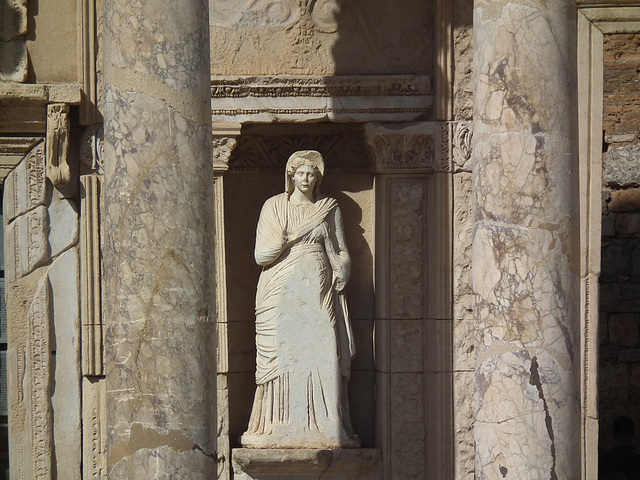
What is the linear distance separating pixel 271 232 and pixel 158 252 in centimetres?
250

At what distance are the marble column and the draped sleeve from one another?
2.39 meters

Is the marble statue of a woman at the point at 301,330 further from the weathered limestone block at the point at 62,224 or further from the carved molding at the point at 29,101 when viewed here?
the carved molding at the point at 29,101

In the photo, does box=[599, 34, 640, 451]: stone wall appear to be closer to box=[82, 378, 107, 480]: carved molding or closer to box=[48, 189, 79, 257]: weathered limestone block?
box=[82, 378, 107, 480]: carved molding

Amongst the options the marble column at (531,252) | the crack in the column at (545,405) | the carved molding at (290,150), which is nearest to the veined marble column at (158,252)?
the marble column at (531,252)

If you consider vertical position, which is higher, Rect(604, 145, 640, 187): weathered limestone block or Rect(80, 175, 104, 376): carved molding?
Rect(604, 145, 640, 187): weathered limestone block

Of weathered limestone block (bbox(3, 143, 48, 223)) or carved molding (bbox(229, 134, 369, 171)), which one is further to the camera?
carved molding (bbox(229, 134, 369, 171))

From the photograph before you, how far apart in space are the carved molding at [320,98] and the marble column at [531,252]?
2358mm

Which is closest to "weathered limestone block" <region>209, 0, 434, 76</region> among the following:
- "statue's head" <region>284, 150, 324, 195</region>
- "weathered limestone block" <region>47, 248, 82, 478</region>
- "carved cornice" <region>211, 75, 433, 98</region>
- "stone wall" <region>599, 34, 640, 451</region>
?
"carved cornice" <region>211, 75, 433, 98</region>

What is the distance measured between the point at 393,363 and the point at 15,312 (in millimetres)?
2938

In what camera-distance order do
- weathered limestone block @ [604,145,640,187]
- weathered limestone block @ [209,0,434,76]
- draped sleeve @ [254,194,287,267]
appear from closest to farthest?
draped sleeve @ [254,194,287,267] < weathered limestone block @ [209,0,434,76] < weathered limestone block @ [604,145,640,187]

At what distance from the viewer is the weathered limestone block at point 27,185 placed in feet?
34.7

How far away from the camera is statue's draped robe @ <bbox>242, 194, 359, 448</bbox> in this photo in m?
10.3

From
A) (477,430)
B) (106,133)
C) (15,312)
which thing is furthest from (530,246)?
(15,312)

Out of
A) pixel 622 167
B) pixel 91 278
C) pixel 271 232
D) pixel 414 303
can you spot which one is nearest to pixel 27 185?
pixel 91 278
